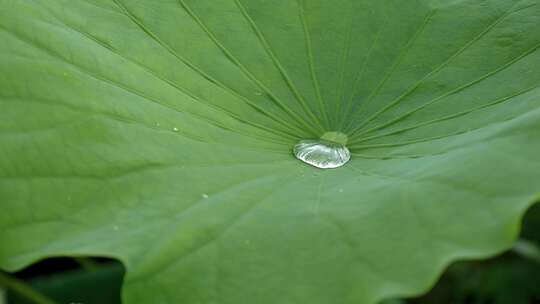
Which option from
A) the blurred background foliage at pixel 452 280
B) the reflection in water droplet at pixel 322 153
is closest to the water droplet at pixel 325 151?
the reflection in water droplet at pixel 322 153

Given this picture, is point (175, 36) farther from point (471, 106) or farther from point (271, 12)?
point (471, 106)

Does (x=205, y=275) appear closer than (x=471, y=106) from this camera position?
Yes

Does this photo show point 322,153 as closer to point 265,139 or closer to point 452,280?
Result: point 265,139

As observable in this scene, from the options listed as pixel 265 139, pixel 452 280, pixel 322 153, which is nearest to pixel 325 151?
pixel 322 153

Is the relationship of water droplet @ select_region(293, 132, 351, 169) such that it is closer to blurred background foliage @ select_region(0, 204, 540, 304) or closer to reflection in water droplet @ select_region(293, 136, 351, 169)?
reflection in water droplet @ select_region(293, 136, 351, 169)

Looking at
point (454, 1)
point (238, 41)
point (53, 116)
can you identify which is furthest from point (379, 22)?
point (53, 116)

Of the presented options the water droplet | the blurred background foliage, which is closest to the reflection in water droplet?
the water droplet
